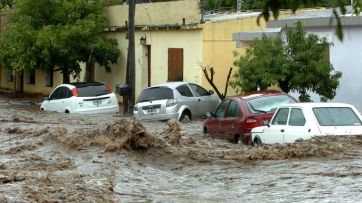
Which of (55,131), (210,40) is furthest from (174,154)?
(210,40)

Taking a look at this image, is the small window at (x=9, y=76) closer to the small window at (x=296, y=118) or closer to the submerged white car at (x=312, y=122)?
the submerged white car at (x=312, y=122)

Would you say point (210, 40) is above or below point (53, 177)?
above

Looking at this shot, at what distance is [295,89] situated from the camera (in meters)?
19.7

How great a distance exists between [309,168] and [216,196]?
2.16 metres

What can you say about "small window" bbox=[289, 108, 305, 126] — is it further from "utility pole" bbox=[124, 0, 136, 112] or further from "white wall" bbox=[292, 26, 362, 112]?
"utility pole" bbox=[124, 0, 136, 112]

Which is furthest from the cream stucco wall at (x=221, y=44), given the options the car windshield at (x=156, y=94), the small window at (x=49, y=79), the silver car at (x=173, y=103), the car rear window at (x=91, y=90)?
the small window at (x=49, y=79)

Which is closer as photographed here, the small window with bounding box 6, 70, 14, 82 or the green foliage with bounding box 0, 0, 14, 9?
the small window with bounding box 6, 70, 14, 82

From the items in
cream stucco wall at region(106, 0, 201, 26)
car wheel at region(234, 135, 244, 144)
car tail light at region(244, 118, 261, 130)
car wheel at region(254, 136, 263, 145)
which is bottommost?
Result: car wheel at region(234, 135, 244, 144)

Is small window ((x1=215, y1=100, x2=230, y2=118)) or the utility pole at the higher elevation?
the utility pole

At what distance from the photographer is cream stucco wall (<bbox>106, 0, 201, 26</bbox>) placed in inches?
1117

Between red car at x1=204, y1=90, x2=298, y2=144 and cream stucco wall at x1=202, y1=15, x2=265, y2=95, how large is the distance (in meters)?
10.7

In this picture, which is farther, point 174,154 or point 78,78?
point 78,78

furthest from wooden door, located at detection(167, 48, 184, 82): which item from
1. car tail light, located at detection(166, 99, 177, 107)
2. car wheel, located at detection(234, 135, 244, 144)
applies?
car wheel, located at detection(234, 135, 244, 144)

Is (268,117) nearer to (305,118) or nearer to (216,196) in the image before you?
(305,118)
